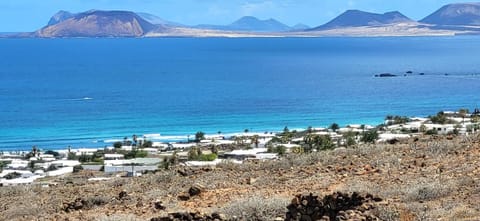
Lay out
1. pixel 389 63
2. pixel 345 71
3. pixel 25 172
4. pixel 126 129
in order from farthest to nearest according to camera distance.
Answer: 1. pixel 389 63
2. pixel 345 71
3. pixel 126 129
4. pixel 25 172

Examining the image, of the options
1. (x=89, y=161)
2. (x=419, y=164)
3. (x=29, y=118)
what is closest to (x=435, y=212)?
(x=419, y=164)

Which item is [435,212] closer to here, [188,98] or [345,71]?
[188,98]

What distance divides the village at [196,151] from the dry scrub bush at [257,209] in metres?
17.5

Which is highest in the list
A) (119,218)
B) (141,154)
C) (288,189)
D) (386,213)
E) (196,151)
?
(386,213)

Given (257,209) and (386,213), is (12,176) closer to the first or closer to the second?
(257,209)

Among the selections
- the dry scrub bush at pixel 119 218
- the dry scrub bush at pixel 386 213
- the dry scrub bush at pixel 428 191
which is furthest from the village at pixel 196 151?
the dry scrub bush at pixel 386 213

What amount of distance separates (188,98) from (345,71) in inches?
1798

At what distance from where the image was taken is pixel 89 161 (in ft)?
118

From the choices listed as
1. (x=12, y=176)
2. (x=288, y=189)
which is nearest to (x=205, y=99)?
(x=12, y=176)

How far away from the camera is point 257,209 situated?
9.70m

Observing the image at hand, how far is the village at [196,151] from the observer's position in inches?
1168

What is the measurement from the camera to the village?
29.7 m

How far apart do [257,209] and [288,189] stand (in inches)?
71.7

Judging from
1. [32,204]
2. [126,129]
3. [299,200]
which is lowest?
[126,129]
